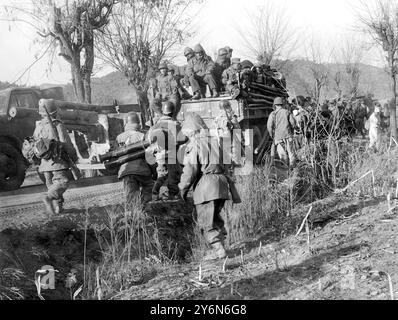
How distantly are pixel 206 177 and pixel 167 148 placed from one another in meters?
2.23

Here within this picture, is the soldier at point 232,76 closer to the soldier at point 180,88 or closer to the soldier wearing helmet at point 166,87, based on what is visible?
the soldier at point 180,88

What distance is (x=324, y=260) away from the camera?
201 inches

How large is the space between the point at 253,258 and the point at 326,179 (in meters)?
3.60

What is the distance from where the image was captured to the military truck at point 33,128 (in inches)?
390

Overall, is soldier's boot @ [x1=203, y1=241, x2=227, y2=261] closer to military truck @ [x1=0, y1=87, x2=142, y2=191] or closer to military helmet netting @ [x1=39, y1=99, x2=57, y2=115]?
military helmet netting @ [x1=39, y1=99, x2=57, y2=115]

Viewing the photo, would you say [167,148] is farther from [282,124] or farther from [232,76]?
[232,76]

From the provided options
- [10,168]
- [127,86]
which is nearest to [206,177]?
[10,168]

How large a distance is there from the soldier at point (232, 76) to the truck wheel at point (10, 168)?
4.48 m

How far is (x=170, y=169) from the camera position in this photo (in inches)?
320

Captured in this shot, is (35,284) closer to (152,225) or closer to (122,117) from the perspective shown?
(152,225)

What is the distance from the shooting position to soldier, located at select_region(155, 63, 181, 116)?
11601 mm

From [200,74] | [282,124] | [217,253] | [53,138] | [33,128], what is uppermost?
[200,74]

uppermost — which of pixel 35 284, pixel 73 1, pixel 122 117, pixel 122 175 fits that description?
pixel 73 1
